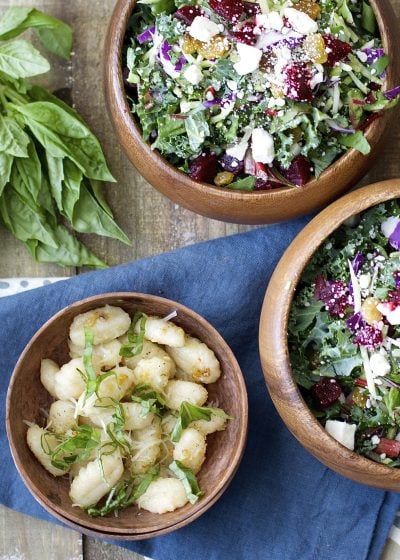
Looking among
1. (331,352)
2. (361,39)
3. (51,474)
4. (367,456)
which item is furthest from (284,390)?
(361,39)

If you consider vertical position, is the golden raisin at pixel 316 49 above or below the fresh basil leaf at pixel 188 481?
above

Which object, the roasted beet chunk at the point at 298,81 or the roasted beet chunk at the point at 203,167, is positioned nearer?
the roasted beet chunk at the point at 298,81

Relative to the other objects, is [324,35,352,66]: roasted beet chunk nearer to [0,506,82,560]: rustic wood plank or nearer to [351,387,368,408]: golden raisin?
[351,387,368,408]: golden raisin

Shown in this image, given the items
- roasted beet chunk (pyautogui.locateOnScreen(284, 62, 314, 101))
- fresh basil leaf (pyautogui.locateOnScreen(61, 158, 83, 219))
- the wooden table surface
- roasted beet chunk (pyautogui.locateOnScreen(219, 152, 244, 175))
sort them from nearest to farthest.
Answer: roasted beet chunk (pyautogui.locateOnScreen(284, 62, 314, 101)), roasted beet chunk (pyautogui.locateOnScreen(219, 152, 244, 175)), fresh basil leaf (pyautogui.locateOnScreen(61, 158, 83, 219)), the wooden table surface

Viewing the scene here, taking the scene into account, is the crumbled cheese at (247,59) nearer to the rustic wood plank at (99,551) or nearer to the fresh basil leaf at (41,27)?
the fresh basil leaf at (41,27)

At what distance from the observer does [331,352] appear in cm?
166

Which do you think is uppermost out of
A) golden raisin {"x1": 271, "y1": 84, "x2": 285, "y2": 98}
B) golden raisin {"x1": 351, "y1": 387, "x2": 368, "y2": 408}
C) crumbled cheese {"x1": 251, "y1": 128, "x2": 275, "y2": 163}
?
golden raisin {"x1": 271, "y1": 84, "x2": 285, "y2": 98}

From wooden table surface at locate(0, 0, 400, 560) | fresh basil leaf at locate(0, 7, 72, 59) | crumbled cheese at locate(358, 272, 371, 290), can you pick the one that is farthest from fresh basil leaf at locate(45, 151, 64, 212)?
crumbled cheese at locate(358, 272, 371, 290)

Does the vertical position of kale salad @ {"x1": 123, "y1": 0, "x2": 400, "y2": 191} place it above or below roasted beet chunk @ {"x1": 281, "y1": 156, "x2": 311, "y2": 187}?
above

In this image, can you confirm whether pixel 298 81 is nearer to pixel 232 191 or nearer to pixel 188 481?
pixel 232 191

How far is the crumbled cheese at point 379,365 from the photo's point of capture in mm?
1604

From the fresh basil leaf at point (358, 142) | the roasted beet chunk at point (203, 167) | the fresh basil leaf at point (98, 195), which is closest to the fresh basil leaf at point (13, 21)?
the fresh basil leaf at point (98, 195)

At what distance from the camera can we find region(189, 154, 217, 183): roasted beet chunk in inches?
66.4

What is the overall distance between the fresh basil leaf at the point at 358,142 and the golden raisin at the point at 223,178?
0.78 ft
